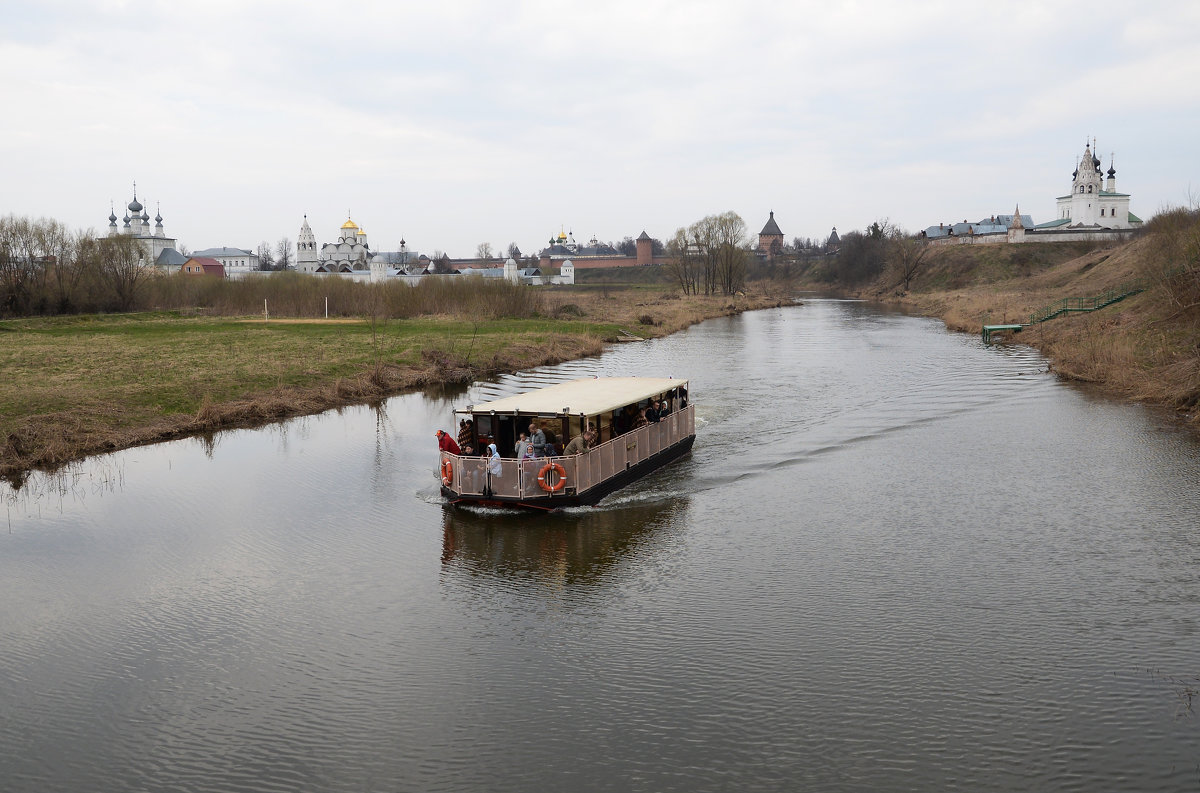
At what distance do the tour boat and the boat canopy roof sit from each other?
1.0 inches

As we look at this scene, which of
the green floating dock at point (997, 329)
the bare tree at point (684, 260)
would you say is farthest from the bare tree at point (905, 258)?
the green floating dock at point (997, 329)

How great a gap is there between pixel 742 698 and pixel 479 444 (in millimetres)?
11552

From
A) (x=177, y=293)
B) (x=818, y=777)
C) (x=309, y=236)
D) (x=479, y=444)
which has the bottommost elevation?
(x=818, y=777)

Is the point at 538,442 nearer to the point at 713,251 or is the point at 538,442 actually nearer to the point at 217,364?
the point at 217,364

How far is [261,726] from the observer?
39.7 feet

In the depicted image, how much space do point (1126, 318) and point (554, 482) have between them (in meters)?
42.4

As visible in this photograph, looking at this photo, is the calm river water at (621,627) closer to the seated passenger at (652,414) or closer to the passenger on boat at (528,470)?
the passenger on boat at (528,470)

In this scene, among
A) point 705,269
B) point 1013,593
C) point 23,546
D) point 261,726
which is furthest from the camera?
point 705,269

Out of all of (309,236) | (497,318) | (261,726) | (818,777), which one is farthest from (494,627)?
(309,236)

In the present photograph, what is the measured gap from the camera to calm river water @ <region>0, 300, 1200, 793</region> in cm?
1134

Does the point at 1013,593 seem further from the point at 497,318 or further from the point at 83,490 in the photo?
the point at 497,318

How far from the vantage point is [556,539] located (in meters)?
19.8

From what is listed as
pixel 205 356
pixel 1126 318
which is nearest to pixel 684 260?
pixel 1126 318

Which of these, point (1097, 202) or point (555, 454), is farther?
point (1097, 202)
